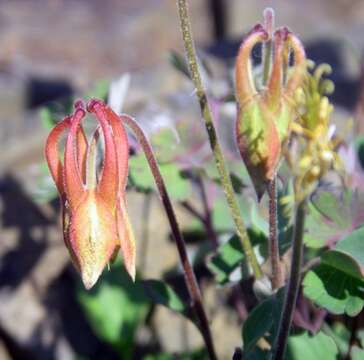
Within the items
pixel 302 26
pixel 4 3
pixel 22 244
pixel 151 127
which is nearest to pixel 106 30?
pixel 4 3

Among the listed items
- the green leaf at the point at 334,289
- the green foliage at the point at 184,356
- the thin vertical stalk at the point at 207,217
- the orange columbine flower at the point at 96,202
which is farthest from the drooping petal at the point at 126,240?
the green foliage at the point at 184,356

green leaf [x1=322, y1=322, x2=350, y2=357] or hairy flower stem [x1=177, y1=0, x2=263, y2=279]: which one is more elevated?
hairy flower stem [x1=177, y1=0, x2=263, y2=279]

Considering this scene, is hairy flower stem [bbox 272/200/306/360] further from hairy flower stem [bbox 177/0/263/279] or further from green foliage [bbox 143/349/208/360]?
green foliage [bbox 143/349/208/360]

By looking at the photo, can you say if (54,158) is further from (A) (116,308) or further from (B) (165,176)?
(A) (116,308)

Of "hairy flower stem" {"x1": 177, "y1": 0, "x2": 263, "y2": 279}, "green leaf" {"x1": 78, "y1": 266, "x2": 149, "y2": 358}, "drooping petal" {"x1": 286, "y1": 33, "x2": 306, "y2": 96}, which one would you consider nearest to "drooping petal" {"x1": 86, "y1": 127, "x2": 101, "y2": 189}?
"hairy flower stem" {"x1": 177, "y1": 0, "x2": 263, "y2": 279}

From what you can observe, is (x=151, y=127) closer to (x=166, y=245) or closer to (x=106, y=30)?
(x=166, y=245)
